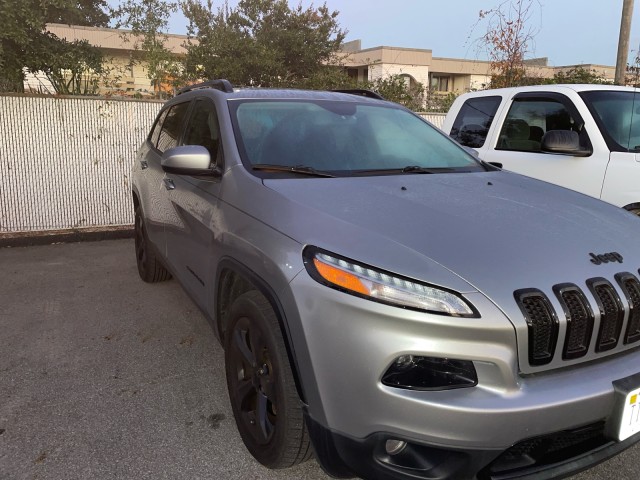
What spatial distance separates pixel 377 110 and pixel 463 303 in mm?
2142

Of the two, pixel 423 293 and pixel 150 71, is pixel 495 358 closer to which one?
pixel 423 293

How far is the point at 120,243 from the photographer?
689cm

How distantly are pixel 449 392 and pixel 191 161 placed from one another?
1745 millimetres

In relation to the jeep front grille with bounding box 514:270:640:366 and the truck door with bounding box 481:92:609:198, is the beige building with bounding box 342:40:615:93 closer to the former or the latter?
the truck door with bounding box 481:92:609:198

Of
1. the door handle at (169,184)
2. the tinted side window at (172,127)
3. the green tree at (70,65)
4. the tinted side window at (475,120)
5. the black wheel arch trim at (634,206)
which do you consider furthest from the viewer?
the green tree at (70,65)

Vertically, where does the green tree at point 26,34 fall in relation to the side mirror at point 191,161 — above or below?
above

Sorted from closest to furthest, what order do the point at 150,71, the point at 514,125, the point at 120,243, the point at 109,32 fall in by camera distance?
the point at 514,125, the point at 120,243, the point at 150,71, the point at 109,32

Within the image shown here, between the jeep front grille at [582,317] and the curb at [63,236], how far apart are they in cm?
648

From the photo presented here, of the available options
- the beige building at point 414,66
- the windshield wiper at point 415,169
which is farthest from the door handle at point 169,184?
the beige building at point 414,66

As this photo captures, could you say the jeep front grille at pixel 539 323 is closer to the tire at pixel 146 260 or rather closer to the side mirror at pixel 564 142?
the side mirror at pixel 564 142

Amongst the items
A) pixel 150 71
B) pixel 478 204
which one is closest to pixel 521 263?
pixel 478 204

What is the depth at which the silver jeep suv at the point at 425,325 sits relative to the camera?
1.65m

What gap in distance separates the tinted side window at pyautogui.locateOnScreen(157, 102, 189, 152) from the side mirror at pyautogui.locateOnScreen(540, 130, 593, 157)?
2915 mm

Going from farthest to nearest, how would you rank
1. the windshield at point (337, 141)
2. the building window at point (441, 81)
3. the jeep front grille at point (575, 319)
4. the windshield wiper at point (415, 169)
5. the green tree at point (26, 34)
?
the building window at point (441, 81) → the green tree at point (26, 34) → the windshield wiper at point (415, 169) → the windshield at point (337, 141) → the jeep front grille at point (575, 319)
